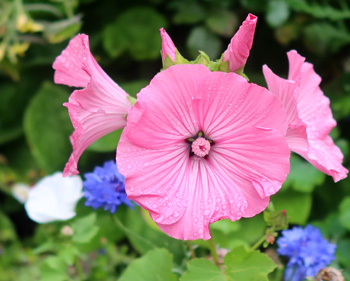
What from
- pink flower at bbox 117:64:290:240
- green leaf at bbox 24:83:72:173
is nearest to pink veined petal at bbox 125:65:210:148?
pink flower at bbox 117:64:290:240

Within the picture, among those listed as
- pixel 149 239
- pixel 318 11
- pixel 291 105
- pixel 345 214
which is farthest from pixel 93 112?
pixel 318 11

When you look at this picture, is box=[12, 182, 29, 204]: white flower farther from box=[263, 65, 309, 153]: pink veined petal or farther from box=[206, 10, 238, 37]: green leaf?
box=[263, 65, 309, 153]: pink veined petal

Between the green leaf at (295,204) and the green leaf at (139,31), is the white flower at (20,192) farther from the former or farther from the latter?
the green leaf at (295,204)

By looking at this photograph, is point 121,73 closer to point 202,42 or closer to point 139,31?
point 139,31

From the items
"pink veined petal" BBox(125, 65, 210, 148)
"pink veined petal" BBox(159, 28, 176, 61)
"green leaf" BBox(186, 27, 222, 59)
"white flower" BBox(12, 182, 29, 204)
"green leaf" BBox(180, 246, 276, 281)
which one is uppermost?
"pink veined petal" BBox(159, 28, 176, 61)

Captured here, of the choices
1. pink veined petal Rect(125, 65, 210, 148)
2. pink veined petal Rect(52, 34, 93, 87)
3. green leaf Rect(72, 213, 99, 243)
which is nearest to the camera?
pink veined petal Rect(125, 65, 210, 148)

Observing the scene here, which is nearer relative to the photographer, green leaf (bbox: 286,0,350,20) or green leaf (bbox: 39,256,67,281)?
green leaf (bbox: 39,256,67,281)

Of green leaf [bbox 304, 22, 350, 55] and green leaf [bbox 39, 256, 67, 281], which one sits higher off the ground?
green leaf [bbox 304, 22, 350, 55]

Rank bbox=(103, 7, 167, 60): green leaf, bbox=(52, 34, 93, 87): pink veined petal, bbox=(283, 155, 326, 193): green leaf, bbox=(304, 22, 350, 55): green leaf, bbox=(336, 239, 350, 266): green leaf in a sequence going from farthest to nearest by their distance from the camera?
bbox=(103, 7, 167, 60): green leaf, bbox=(304, 22, 350, 55): green leaf, bbox=(283, 155, 326, 193): green leaf, bbox=(336, 239, 350, 266): green leaf, bbox=(52, 34, 93, 87): pink veined petal
